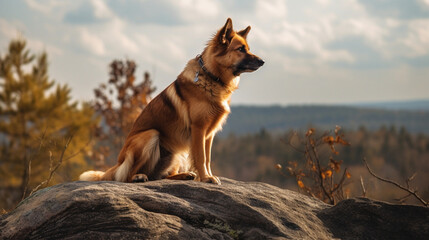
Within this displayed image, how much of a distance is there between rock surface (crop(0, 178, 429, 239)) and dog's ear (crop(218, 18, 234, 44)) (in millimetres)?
2056

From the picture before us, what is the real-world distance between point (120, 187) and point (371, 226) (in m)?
2.91

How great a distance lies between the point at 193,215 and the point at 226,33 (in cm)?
276

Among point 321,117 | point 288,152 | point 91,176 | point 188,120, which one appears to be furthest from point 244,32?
point 321,117

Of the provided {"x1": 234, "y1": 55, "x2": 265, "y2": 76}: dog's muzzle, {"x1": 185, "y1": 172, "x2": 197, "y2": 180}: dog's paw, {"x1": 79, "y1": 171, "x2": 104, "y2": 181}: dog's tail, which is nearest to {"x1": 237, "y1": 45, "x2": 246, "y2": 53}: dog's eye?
{"x1": 234, "y1": 55, "x2": 265, "y2": 76}: dog's muzzle

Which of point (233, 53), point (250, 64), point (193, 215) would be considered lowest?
point (193, 215)

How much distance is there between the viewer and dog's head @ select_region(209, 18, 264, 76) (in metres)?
6.19

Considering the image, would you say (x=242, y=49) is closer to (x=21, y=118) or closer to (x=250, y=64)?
(x=250, y=64)

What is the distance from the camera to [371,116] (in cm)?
12594

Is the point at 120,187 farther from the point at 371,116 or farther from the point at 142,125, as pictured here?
the point at 371,116

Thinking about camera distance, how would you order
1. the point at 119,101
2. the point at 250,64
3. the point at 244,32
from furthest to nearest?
1. the point at 119,101
2. the point at 244,32
3. the point at 250,64

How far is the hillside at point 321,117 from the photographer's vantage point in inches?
4862

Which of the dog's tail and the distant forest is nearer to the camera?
the dog's tail

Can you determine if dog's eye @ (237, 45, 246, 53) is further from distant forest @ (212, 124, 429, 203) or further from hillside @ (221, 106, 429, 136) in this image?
hillside @ (221, 106, 429, 136)

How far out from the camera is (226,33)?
628cm
